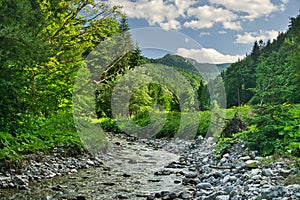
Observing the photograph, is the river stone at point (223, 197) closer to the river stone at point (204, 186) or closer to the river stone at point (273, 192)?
the river stone at point (273, 192)

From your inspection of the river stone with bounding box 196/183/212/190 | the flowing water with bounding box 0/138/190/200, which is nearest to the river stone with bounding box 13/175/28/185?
the flowing water with bounding box 0/138/190/200

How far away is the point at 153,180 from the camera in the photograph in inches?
302

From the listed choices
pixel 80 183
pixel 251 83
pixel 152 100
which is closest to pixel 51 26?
→ pixel 80 183

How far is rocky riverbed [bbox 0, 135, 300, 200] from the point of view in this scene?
5.22 meters

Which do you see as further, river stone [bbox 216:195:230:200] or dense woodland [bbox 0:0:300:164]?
dense woodland [bbox 0:0:300:164]

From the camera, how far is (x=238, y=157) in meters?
7.93

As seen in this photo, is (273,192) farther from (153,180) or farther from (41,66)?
(41,66)

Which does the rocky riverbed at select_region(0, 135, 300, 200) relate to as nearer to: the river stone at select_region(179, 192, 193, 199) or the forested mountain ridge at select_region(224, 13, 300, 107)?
the river stone at select_region(179, 192, 193, 199)

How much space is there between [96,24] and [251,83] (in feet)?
152

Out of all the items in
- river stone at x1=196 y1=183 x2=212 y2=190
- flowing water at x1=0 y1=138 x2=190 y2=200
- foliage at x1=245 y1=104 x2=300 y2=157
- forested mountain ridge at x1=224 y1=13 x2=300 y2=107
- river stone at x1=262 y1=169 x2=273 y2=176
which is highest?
forested mountain ridge at x1=224 y1=13 x2=300 y2=107

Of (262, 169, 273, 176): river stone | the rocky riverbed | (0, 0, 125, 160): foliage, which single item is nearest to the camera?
the rocky riverbed

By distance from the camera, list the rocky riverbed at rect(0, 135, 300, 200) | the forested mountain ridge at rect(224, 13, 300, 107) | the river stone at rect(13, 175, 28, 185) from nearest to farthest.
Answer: the rocky riverbed at rect(0, 135, 300, 200)
the river stone at rect(13, 175, 28, 185)
the forested mountain ridge at rect(224, 13, 300, 107)

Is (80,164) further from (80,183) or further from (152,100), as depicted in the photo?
(152,100)

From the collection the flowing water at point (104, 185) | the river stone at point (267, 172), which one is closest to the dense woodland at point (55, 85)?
the river stone at point (267, 172)
